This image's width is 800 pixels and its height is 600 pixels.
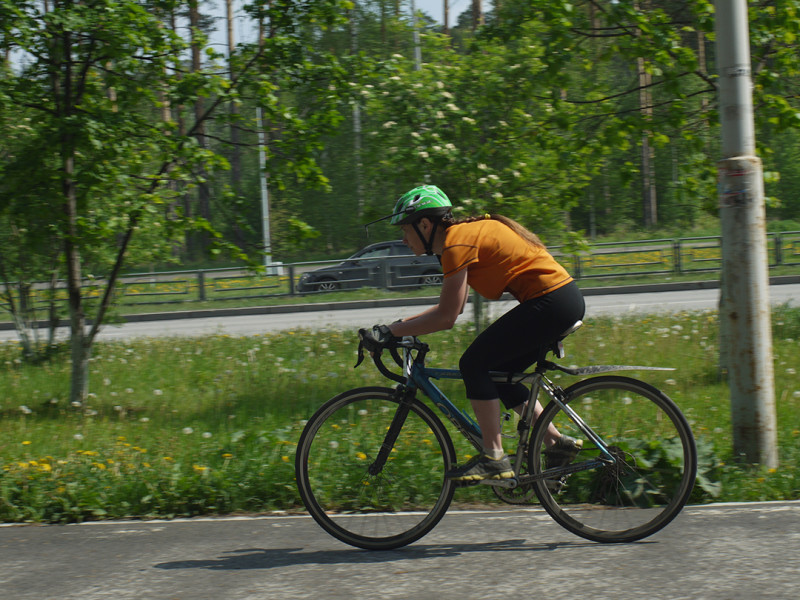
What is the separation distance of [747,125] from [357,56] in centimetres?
461

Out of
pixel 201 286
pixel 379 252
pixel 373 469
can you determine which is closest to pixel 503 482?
pixel 373 469

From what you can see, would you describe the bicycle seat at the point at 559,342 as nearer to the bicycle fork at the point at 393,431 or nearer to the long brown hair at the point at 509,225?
the long brown hair at the point at 509,225

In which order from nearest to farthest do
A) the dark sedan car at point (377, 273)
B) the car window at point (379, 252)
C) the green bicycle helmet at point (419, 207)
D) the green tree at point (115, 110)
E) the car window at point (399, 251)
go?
the green bicycle helmet at point (419, 207) < the green tree at point (115, 110) < the dark sedan car at point (377, 273) < the car window at point (399, 251) < the car window at point (379, 252)

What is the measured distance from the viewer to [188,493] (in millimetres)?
5121

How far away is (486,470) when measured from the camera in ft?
13.8

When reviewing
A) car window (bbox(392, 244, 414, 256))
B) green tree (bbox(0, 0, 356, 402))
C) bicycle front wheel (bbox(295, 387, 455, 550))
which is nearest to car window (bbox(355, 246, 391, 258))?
car window (bbox(392, 244, 414, 256))

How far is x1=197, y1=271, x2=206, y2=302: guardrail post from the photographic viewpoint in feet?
82.3

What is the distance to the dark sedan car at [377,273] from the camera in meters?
24.1

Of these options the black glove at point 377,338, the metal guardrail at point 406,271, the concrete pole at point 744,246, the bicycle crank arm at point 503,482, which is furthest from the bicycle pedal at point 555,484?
the metal guardrail at point 406,271

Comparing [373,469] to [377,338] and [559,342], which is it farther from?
[559,342]

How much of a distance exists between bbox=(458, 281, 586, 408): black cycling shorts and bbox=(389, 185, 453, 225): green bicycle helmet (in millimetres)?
604

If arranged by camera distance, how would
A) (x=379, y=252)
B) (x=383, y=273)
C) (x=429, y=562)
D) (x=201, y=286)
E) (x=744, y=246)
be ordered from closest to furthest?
(x=429, y=562) < (x=744, y=246) < (x=383, y=273) < (x=201, y=286) < (x=379, y=252)

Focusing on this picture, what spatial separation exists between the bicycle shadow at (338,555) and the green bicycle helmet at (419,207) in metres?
1.60

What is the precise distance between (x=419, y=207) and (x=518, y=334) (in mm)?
772
